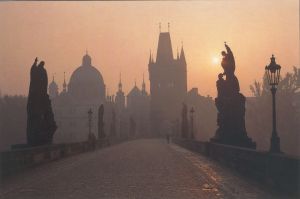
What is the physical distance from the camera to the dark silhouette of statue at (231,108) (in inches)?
1125

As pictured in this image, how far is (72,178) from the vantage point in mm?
18625

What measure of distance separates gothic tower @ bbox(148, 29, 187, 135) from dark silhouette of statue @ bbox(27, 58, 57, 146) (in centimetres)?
13910

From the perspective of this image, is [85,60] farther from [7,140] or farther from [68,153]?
[68,153]

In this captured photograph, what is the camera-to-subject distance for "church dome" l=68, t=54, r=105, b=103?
486 ft

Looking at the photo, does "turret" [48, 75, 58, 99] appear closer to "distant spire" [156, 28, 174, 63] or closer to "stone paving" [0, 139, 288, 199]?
"distant spire" [156, 28, 174, 63]

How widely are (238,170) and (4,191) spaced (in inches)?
367

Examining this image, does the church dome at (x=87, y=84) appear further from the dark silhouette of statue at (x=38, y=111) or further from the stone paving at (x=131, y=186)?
the stone paving at (x=131, y=186)

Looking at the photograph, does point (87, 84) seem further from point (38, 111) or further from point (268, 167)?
point (268, 167)

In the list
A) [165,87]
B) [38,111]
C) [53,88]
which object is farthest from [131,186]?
[53,88]

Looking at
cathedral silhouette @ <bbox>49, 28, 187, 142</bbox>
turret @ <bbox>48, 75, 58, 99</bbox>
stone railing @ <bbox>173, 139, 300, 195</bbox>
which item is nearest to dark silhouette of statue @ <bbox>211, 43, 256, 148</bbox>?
stone railing @ <bbox>173, 139, 300, 195</bbox>

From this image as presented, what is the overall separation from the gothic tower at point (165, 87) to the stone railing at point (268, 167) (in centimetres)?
14591

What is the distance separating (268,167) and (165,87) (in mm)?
157072

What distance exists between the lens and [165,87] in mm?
173375

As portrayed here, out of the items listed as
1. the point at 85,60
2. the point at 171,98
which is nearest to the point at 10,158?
the point at 85,60
